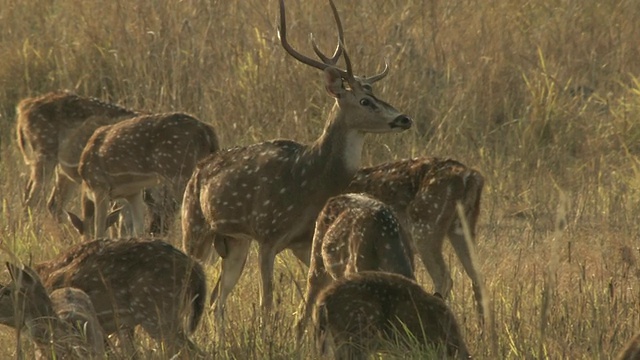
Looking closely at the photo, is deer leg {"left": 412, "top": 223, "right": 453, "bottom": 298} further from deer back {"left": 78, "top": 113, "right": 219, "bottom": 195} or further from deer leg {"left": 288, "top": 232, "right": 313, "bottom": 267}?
deer back {"left": 78, "top": 113, "right": 219, "bottom": 195}

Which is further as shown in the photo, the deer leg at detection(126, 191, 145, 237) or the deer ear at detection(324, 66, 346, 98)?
the deer leg at detection(126, 191, 145, 237)

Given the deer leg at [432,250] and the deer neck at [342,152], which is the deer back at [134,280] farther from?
the deer leg at [432,250]

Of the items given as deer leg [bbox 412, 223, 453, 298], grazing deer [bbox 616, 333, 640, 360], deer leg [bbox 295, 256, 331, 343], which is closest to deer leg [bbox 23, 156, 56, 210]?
deer leg [bbox 412, 223, 453, 298]

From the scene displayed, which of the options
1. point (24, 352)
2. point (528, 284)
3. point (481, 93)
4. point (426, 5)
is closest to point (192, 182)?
point (528, 284)

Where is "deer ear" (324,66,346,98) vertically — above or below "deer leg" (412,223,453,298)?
above

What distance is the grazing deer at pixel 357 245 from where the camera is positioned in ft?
29.5

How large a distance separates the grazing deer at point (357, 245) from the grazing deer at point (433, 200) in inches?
37.0

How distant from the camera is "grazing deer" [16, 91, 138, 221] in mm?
13391

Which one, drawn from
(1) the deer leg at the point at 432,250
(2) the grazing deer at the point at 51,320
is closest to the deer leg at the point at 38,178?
(1) the deer leg at the point at 432,250

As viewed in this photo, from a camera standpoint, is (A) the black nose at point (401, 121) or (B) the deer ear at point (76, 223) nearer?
(A) the black nose at point (401, 121)

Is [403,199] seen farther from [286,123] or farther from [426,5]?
[426,5]

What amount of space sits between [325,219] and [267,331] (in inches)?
63.4

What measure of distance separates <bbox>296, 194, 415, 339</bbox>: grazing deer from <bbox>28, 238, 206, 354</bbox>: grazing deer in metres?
0.68

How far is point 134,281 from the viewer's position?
27.7 feet
